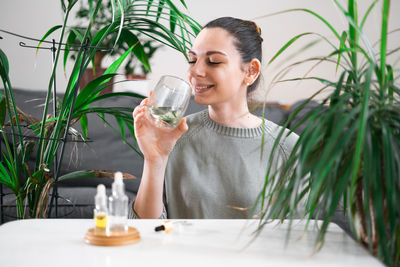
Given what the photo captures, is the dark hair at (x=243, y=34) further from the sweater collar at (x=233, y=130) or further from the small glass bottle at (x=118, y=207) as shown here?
the small glass bottle at (x=118, y=207)

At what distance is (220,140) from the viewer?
160cm

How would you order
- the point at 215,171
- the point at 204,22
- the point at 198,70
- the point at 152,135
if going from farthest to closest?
the point at 204,22, the point at 215,171, the point at 198,70, the point at 152,135

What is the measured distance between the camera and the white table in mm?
659

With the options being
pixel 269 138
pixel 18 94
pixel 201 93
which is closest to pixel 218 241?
pixel 201 93

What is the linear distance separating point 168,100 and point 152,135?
10.6 inches

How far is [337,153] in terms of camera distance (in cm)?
65

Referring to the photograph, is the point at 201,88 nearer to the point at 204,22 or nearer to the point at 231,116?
the point at 231,116

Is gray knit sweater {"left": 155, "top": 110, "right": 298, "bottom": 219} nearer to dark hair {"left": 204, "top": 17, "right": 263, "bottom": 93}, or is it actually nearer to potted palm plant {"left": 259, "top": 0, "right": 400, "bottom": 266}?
dark hair {"left": 204, "top": 17, "right": 263, "bottom": 93}

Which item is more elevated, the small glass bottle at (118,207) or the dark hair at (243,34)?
the dark hair at (243,34)

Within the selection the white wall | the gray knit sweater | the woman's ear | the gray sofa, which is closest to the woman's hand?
the gray knit sweater

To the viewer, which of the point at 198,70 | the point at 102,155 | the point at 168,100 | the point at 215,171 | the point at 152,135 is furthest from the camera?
the point at 102,155

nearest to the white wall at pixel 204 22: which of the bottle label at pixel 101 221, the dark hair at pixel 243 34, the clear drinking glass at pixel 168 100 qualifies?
the dark hair at pixel 243 34

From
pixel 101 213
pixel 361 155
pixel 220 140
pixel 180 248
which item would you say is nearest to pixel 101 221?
pixel 101 213

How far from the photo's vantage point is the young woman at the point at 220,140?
1483 millimetres
